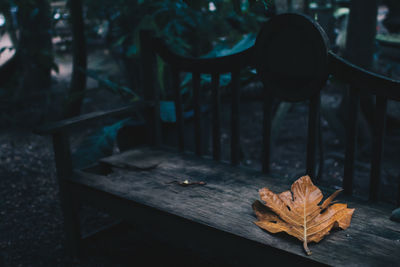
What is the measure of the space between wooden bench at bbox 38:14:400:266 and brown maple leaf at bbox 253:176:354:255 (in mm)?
37

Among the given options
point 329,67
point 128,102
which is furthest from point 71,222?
point 329,67

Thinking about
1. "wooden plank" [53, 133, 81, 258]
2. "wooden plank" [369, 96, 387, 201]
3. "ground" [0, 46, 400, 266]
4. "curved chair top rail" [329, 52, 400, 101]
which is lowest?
"ground" [0, 46, 400, 266]

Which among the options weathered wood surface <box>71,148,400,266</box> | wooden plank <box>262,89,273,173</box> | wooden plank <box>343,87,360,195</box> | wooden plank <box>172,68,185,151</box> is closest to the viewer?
weathered wood surface <box>71,148,400,266</box>

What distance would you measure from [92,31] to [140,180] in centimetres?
447

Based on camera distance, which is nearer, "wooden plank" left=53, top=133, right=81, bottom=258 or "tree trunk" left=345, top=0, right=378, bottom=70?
"wooden plank" left=53, top=133, right=81, bottom=258

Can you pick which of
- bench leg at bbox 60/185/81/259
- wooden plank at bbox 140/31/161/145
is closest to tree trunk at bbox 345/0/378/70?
wooden plank at bbox 140/31/161/145

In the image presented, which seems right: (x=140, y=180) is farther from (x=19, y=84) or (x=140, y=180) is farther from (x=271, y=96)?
(x=19, y=84)

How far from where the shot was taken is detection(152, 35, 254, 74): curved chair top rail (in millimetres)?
2148

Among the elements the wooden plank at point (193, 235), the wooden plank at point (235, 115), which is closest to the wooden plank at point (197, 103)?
the wooden plank at point (235, 115)

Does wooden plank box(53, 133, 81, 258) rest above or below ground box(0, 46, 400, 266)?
above

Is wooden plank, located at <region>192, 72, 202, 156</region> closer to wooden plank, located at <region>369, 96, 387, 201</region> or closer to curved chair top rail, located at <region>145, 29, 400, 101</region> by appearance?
curved chair top rail, located at <region>145, 29, 400, 101</region>

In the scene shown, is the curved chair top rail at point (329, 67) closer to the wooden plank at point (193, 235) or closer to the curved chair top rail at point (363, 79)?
the curved chair top rail at point (363, 79)

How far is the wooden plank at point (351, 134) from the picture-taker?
186 centimetres

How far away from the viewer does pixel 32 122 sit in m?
5.03
